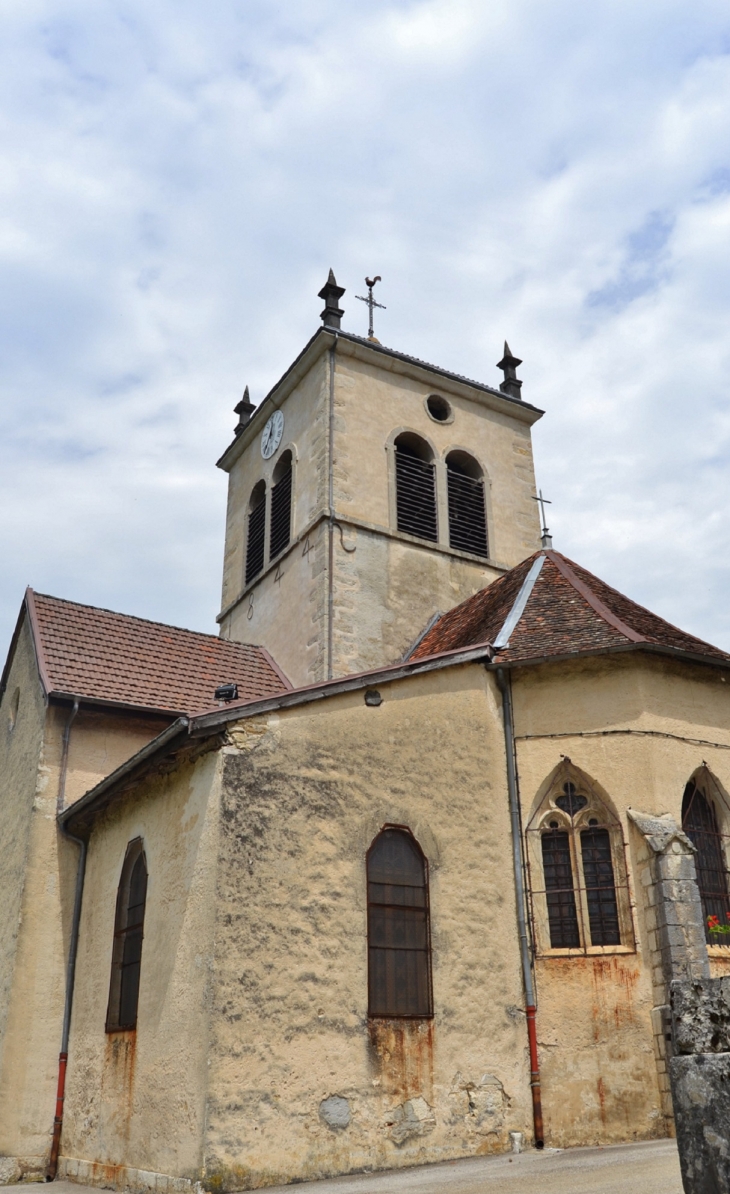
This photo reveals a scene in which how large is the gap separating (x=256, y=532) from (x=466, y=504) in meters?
4.59

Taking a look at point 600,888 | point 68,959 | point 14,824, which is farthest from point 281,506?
point 600,888

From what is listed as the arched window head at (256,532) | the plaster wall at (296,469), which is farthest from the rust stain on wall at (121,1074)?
the arched window head at (256,532)

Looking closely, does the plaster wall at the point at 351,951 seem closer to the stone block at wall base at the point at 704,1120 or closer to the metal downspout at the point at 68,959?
the metal downspout at the point at 68,959

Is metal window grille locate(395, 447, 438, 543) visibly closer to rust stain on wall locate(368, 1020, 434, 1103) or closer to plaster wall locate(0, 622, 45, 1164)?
plaster wall locate(0, 622, 45, 1164)

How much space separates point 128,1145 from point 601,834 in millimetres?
5812

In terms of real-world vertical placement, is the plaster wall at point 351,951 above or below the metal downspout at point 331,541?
below

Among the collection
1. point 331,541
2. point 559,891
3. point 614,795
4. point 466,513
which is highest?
point 466,513

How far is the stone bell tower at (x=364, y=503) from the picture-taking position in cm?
1780

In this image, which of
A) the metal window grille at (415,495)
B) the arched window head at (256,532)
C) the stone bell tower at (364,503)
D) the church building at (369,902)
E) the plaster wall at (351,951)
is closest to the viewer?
the plaster wall at (351,951)

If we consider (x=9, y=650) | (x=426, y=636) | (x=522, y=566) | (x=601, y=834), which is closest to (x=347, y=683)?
(x=601, y=834)

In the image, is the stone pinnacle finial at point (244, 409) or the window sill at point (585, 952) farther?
the stone pinnacle finial at point (244, 409)

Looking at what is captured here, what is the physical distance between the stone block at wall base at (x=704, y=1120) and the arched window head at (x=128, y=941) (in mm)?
8084

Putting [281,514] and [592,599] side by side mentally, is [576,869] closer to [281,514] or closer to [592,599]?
[592,599]

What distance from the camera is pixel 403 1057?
955 centimetres
